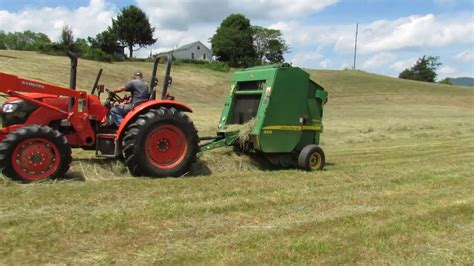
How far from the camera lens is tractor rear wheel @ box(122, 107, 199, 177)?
7809mm

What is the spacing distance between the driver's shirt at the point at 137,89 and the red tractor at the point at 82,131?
0.51 feet

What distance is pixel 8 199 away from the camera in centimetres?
608

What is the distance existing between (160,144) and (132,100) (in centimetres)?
93

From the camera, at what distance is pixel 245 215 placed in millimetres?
5805

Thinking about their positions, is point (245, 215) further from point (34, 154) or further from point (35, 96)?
point (35, 96)

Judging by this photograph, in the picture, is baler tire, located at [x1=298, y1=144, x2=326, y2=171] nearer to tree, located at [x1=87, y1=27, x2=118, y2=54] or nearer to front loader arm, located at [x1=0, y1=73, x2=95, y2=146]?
front loader arm, located at [x1=0, y1=73, x2=95, y2=146]

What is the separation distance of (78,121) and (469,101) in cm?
4595

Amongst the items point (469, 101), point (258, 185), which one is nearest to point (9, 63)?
point (258, 185)

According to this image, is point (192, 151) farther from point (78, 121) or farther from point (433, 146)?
point (433, 146)

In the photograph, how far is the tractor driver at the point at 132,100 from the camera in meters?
8.36

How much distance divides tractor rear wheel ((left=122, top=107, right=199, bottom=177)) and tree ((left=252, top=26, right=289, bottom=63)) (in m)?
94.5

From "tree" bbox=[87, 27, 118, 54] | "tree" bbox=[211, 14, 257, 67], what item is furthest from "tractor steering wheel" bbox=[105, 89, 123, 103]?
"tree" bbox=[211, 14, 257, 67]

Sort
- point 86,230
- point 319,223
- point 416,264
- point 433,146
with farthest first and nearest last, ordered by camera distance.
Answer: point 433,146
point 319,223
point 86,230
point 416,264

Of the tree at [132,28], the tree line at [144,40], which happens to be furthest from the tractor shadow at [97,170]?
the tree at [132,28]
